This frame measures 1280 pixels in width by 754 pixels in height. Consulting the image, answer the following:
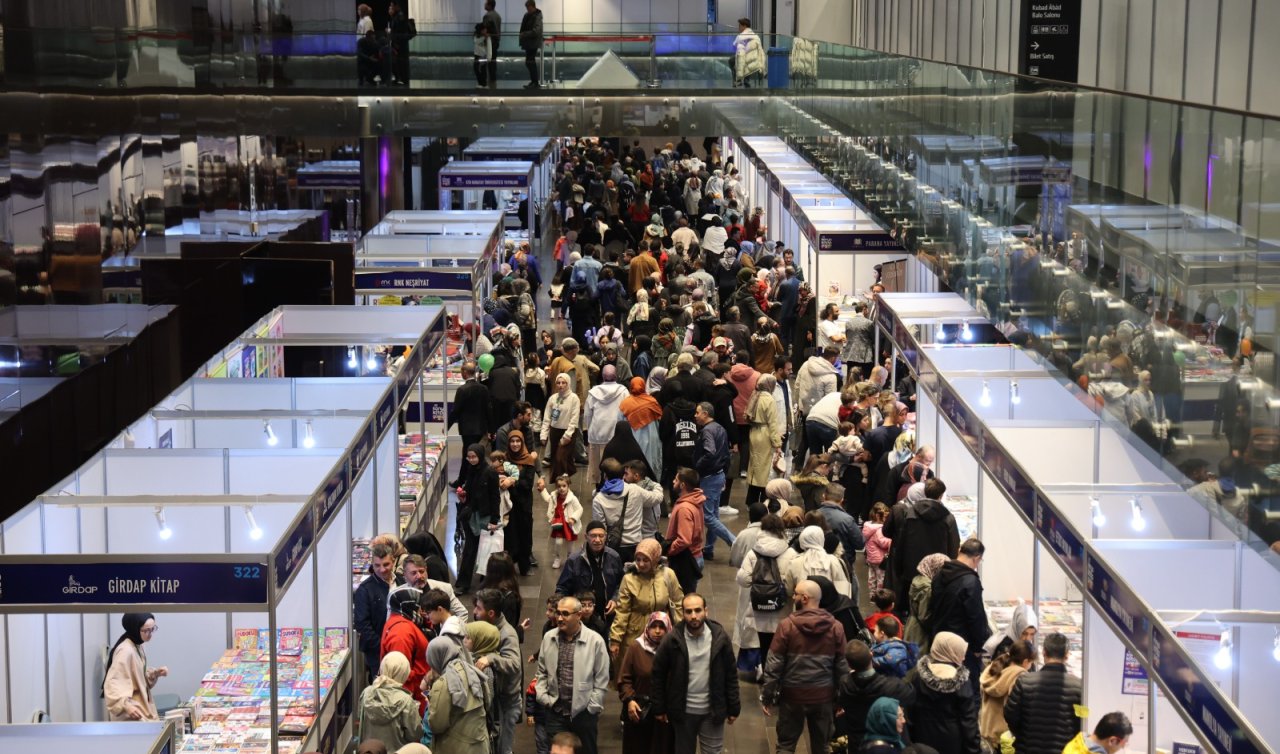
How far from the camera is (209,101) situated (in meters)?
20.1

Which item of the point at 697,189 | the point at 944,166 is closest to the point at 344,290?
the point at 944,166

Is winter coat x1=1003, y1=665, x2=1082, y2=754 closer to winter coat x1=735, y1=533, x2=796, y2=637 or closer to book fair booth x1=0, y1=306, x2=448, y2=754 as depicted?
winter coat x1=735, y1=533, x2=796, y2=637

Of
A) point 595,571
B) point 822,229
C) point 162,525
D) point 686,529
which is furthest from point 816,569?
point 822,229

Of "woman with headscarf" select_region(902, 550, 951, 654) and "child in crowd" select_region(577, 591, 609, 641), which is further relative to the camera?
"woman with headscarf" select_region(902, 550, 951, 654)

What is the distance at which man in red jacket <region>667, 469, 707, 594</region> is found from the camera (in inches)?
452

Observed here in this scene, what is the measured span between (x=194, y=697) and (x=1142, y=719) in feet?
16.0

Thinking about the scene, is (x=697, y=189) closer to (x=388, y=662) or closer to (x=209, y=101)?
(x=209, y=101)

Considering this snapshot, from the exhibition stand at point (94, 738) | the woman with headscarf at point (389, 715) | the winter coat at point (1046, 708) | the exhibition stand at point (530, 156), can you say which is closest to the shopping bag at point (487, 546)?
the woman with headscarf at point (389, 715)

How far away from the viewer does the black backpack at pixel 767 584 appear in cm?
1039

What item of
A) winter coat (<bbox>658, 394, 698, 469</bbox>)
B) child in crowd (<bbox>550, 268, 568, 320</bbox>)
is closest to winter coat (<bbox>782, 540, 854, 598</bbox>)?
winter coat (<bbox>658, 394, 698, 469</bbox>)

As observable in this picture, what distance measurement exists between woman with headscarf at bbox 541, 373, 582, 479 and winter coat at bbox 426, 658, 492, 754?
20.7 feet

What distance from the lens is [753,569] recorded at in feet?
34.1

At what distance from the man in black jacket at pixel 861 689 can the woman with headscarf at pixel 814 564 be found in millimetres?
1400

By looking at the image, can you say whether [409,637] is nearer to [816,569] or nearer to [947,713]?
[816,569]
